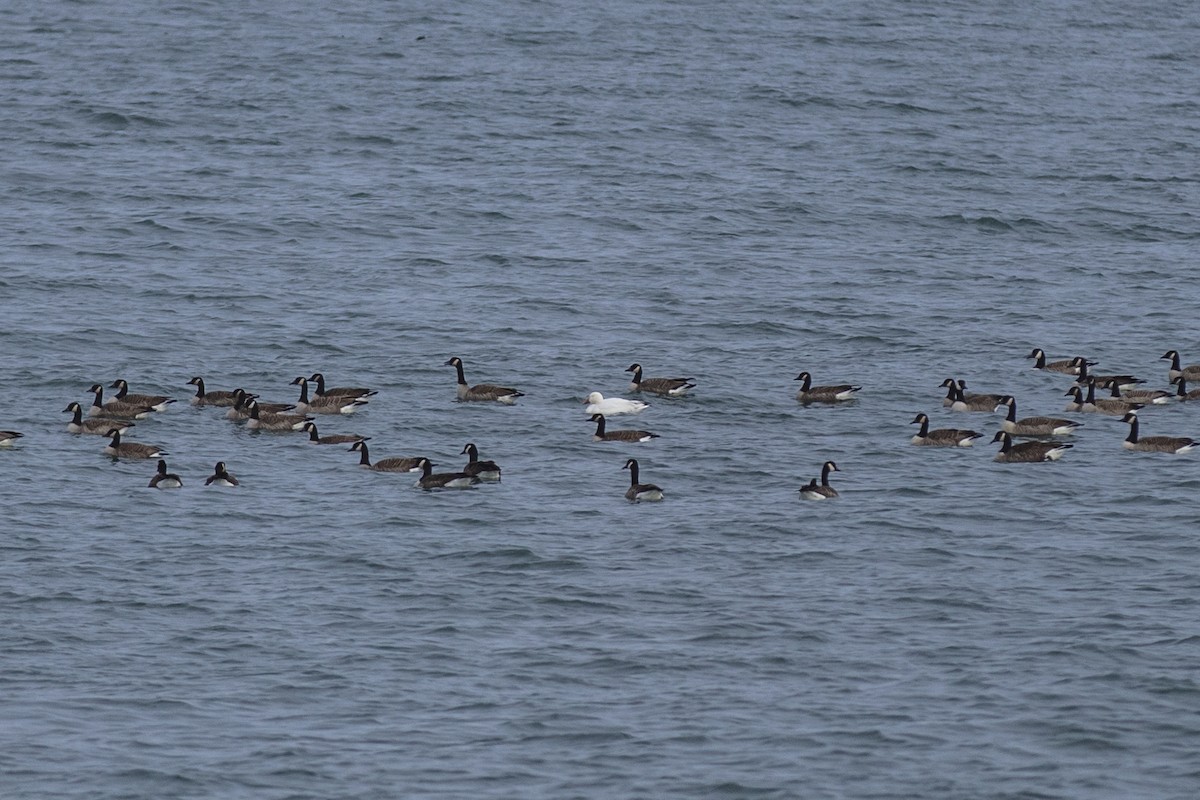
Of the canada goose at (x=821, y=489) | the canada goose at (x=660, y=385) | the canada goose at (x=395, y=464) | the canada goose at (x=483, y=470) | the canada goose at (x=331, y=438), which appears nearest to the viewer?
the canada goose at (x=821, y=489)

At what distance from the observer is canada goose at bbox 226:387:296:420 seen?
3688 centimetres

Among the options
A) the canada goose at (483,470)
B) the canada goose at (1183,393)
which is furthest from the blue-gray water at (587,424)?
the canada goose at (1183,393)

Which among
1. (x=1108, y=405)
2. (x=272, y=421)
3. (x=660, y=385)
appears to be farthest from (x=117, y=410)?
(x=1108, y=405)

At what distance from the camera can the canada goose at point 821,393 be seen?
38500 mm

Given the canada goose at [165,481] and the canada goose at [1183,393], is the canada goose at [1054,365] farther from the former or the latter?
the canada goose at [165,481]

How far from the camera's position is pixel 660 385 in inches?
1537

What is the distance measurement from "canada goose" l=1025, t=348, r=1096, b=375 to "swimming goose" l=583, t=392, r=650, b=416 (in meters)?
8.58

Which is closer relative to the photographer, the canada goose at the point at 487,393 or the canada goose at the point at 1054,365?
the canada goose at the point at 487,393

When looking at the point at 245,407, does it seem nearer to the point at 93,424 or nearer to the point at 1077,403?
the point at 93,424

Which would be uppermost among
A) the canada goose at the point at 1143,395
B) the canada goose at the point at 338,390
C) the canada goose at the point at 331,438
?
the canada goose at the point at 1143,395

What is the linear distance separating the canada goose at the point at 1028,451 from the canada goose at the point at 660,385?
6496mm

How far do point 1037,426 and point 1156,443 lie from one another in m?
2.08

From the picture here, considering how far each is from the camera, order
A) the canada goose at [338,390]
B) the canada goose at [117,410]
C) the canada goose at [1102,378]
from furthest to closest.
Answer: the canada goose at [1102,378] → the canada goose at [338,390] → the canada goose at [117,410]

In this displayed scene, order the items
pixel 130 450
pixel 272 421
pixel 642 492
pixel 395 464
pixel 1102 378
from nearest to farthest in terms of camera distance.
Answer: pixel 642 492, pixel 395 464, pixel 130 450, pixel 272 421, pixel 1102 378
